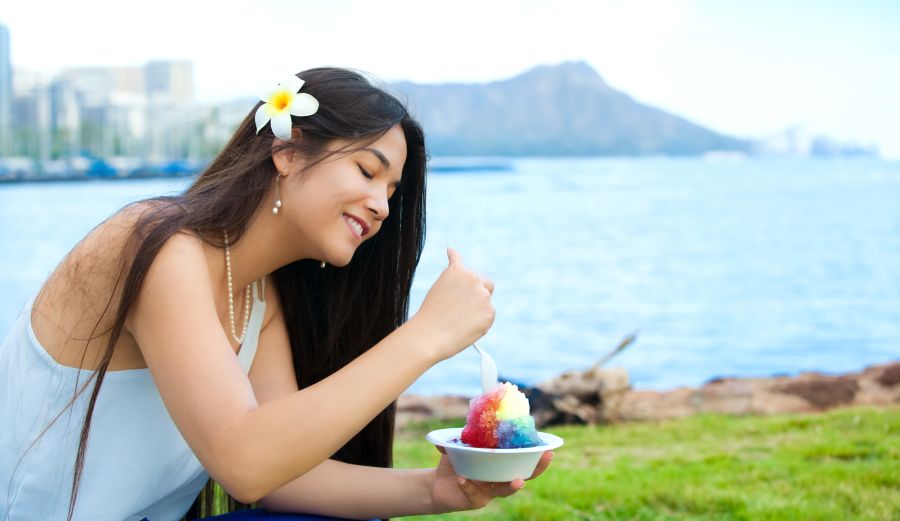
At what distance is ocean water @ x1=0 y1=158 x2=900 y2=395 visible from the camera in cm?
1118

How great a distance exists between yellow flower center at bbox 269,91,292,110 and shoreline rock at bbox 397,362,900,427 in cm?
369

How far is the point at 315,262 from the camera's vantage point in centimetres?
215

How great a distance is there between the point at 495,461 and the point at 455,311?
0.84ft

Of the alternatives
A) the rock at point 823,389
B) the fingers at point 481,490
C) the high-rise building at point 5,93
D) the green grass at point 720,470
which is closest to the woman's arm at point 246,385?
the fingers at point 481,490

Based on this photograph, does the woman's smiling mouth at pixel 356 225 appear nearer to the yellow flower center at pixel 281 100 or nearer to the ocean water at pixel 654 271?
the yellow flower center at pixel 281 100

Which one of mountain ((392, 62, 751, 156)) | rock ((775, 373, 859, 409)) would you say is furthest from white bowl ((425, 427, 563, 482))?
mountain ((392, 62, 751, 156))

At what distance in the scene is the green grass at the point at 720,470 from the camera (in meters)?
3.40

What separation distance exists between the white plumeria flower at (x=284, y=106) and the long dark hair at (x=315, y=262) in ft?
0.07

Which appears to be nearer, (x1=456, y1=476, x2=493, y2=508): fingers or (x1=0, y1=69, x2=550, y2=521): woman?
(x1=0, y1=69, x2=550, y2=521): woman

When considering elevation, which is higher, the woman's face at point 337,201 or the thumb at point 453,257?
the woman's face at point 337,201

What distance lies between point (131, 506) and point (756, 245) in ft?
76.8

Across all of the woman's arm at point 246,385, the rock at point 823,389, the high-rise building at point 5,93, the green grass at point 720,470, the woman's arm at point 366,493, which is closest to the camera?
the woman's arm at point 246,385

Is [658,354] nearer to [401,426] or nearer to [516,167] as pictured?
[401,426]

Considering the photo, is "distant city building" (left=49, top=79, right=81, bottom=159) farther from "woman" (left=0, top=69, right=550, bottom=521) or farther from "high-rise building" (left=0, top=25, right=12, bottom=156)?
"woman" (left=0, top=69, right=550, bottom=521)
